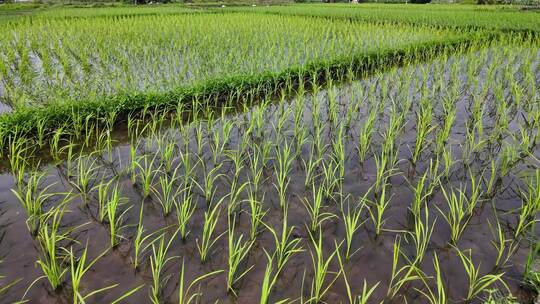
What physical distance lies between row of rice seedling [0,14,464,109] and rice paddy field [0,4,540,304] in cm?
10

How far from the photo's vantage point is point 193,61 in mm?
7020

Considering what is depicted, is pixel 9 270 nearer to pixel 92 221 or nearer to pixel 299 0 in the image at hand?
pixel 92 221

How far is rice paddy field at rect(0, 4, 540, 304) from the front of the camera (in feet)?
6.93

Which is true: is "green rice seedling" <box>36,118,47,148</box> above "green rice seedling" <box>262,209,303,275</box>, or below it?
above

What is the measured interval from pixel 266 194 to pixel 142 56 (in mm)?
6002

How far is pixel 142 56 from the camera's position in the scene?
7.67 m

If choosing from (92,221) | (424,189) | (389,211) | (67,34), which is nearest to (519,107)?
(424,189)

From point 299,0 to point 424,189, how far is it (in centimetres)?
4070

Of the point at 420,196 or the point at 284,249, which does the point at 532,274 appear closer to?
the point at 420,196

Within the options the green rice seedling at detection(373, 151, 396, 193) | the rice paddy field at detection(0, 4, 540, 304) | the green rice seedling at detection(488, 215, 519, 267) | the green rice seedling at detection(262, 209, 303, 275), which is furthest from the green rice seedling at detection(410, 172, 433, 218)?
the green rice seedling at detection(262, 209, 303, 275)

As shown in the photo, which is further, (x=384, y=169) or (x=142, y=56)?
(x=142, y=56)

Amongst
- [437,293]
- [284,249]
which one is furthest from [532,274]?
[284,249]

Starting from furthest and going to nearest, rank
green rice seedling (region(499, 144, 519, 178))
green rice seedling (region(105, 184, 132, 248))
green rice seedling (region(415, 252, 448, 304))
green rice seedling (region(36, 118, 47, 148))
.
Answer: green rice seedling (region(36, 118, 47, 148)) < green rice seedling (region(499, 144, 519, 178)) < green rice seedling (region(105, 184, 132, 248)) < green rice seedling (region(415, 252, 448, 304))

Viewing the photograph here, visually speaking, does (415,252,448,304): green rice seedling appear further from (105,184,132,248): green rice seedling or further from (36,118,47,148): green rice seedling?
(36,118,47,148): green rice seedling
